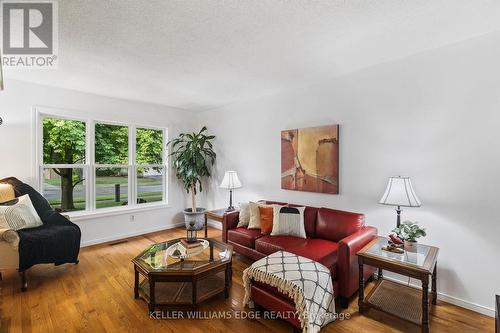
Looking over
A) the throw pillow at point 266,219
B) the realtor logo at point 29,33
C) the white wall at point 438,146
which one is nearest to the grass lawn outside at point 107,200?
the realtor logo at point 29,33

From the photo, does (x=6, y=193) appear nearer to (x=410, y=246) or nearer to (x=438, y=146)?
(x=410, y=246)

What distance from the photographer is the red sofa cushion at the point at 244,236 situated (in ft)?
10.1

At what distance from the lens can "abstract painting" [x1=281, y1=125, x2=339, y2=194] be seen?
10.3ft

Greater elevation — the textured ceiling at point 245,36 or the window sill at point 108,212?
the textured ceiling at point 245,36

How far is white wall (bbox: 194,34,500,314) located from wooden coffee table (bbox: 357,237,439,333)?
0.30 metres

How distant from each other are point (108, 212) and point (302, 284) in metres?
3.66

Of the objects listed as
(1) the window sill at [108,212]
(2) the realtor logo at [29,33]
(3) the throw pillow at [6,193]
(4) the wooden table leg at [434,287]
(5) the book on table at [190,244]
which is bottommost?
(4) the wooden table leg at [434,287]

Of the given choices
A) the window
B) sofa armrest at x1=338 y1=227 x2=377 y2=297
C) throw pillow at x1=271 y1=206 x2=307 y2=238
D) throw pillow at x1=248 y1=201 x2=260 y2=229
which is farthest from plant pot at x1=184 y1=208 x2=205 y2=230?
sofa armrest at x1=338 y1=227 x2=377 y2=297

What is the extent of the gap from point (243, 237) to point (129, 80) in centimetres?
268

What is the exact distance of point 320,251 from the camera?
8.25ft

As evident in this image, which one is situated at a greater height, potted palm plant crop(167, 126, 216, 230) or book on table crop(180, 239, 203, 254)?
potted palm plant crop(167, 126, 216, 230)

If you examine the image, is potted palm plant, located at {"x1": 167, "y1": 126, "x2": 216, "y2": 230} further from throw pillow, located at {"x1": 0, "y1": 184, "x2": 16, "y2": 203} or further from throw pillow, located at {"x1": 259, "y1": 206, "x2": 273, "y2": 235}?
throw pillow, located at {"x1": 0, "y1": 184, "x2": 16, "y2": 203}

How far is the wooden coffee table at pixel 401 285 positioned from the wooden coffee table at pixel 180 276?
1351mm

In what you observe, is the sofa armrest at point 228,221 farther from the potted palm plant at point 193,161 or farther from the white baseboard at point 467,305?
the white baseboard at point 467,305
